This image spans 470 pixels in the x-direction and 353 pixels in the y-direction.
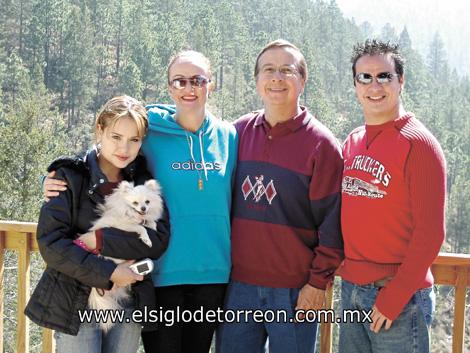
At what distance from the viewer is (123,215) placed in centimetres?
274

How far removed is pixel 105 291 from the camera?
8.95ft

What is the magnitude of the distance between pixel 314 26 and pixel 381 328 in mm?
74104

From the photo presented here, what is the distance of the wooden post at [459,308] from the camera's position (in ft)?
10.3

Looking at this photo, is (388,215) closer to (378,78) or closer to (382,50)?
(378,78)

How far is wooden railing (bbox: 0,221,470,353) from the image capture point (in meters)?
3.14

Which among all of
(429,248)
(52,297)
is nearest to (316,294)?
(429,248)

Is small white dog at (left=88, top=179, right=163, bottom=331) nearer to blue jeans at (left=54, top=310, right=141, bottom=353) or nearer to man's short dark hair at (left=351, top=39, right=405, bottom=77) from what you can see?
blue jeans at (left=54, top=310, right=141, bottom=353)

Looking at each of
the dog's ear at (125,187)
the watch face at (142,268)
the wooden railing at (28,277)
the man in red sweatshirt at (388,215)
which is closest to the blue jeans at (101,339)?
A: the watch face at (142,268)

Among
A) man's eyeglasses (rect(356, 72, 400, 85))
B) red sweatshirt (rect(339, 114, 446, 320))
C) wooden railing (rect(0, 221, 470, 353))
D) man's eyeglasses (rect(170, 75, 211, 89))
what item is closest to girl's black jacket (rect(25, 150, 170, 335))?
man's eyeglasses (rect(170, 75, 211, 89))

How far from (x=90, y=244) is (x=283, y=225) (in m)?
0.93

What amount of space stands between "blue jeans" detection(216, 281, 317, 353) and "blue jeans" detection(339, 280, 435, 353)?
26 cm

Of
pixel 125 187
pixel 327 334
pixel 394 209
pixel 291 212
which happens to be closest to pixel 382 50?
pixel 394 209

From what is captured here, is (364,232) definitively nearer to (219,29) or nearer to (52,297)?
(52,297)

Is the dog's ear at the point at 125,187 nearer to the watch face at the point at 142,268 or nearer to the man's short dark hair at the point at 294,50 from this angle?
the watch face at the point at 142,268
